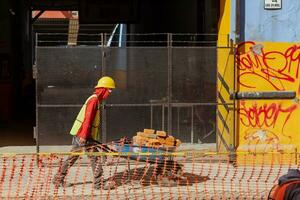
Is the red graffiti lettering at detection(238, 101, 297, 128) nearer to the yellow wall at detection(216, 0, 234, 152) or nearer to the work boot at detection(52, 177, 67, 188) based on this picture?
the yellow wall at detection(216, 0, 234, 152)

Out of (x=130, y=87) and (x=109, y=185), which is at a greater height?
(x=130, y=87)

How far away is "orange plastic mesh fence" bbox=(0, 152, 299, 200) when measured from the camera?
28.3ft

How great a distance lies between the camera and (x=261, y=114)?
1075 centimetres

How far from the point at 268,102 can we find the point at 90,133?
356 centimetres

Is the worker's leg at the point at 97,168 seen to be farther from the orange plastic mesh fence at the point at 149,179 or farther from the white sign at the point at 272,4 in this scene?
the white sign at the point at 272,4

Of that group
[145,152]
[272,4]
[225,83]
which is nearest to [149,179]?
[145,152]

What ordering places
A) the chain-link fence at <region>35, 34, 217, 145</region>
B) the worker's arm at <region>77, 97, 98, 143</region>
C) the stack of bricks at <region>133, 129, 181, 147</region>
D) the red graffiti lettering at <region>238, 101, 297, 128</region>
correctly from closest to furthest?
the worker's arm at <region>77, 97, 98, 143</region> → the stack of bricks at <region>133, 129, 181, 147</region> → the chain-link fence at <region>35, 34, 217, 145</region> → the red graffiti lettering at <region>238, 101, 297, 128</region>

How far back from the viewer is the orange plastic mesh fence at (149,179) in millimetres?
8617

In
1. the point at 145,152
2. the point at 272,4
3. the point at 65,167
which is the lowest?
the point at 65,167

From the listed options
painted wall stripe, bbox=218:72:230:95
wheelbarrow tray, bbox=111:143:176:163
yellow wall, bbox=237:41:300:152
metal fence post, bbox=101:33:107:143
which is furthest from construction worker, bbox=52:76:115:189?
yellow wall, bbox=237:41:300:152

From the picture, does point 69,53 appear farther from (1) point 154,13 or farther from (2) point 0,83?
(1) point 154,13

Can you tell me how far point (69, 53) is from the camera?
10.5 metres

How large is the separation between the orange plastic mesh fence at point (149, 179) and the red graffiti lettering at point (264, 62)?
1.45 metres

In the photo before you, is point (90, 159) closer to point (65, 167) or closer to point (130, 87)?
point (65, 167)
